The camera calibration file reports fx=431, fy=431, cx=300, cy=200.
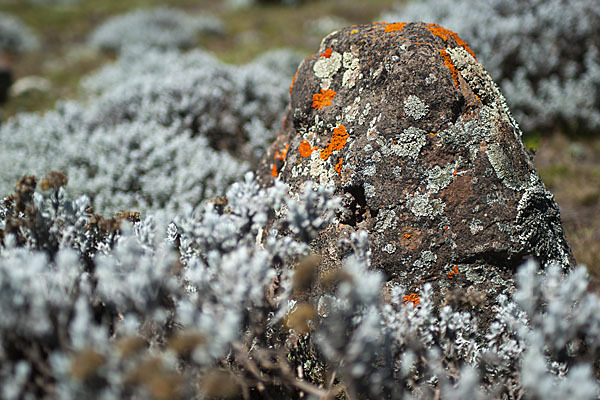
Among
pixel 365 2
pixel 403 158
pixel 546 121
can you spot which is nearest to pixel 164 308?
pixel 403 158

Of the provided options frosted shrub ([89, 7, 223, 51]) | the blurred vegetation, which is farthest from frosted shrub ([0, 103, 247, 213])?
frosted shrub ([89, 7, 223, 51])

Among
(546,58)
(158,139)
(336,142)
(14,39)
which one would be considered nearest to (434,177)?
(336,142)

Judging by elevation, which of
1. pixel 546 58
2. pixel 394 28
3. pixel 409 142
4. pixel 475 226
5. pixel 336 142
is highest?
pixel 546 58

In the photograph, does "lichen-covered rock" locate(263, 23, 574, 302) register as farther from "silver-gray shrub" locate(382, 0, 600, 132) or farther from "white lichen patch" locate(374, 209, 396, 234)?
"silver-gray shrub" locate(382, 0, 600, 132)

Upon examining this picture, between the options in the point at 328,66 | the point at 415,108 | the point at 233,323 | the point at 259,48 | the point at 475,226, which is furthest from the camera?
the point at 259,48

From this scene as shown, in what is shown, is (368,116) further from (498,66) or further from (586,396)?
(498,66)

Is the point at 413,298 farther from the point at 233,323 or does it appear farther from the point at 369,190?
the point at 233,323
